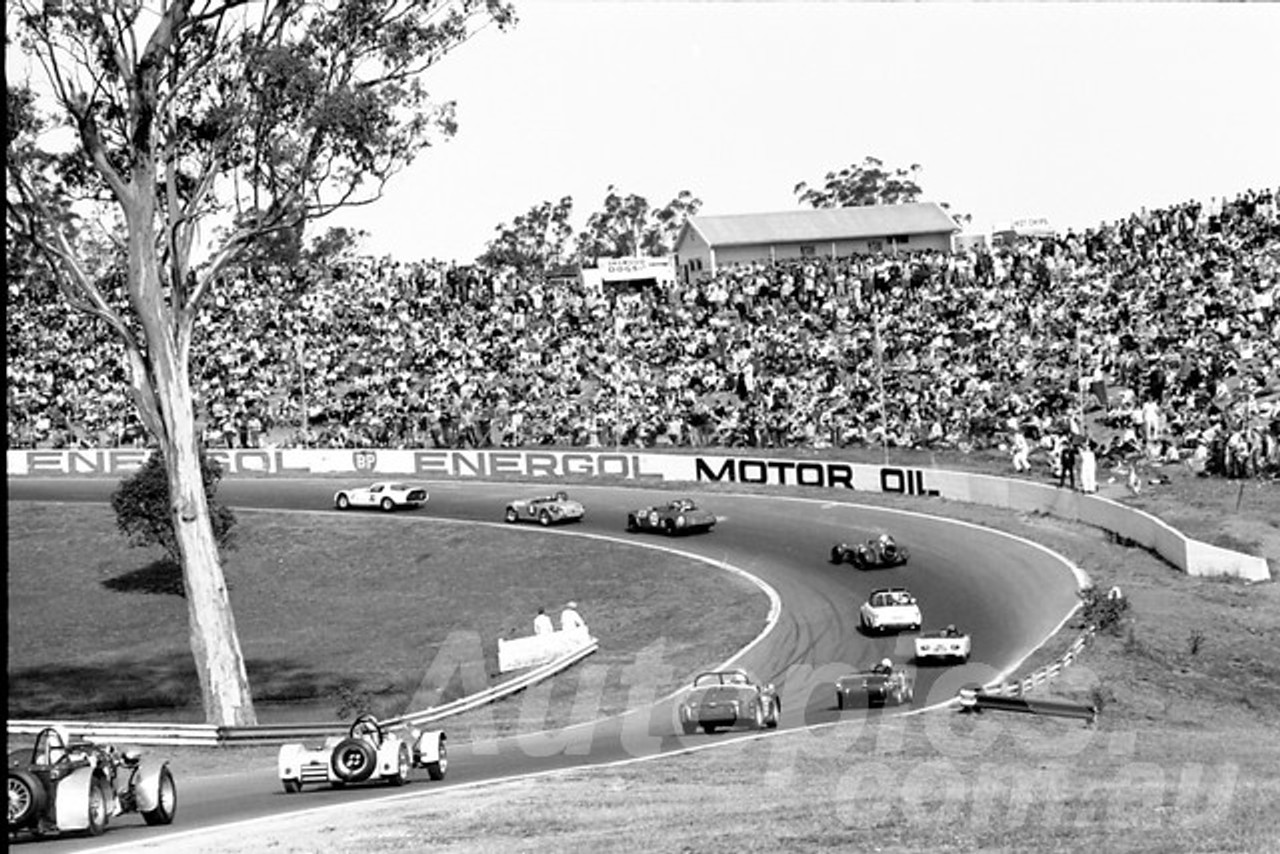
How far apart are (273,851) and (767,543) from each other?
105ft

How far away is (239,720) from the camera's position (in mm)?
27281

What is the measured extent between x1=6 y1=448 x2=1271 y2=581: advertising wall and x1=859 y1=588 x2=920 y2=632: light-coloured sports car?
732cm

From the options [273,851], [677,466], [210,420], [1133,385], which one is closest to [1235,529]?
A: [1133,385]

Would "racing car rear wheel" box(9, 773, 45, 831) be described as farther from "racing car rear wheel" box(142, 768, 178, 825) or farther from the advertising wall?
the advertising wall

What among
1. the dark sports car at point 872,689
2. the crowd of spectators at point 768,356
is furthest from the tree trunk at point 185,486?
the crowd of spectators at point 768,356

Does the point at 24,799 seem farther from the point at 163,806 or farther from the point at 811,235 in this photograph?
the point at 811,235

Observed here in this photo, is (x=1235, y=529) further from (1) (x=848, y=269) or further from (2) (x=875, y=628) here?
(1) (x=848, y=269)

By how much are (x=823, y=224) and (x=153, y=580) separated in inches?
1944

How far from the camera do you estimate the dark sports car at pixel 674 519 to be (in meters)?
47.4

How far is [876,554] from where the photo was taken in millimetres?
40094

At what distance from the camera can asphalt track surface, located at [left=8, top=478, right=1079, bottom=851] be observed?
62.5ft

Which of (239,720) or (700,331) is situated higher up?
(700,331)
